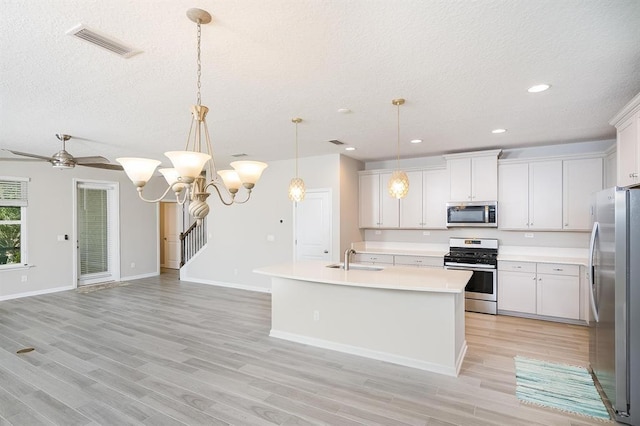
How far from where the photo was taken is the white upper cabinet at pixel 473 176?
5.45 m

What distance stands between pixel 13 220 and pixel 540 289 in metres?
9.35

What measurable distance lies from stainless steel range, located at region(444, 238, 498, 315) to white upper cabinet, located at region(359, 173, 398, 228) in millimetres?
1270

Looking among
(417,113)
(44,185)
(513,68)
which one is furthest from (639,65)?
(44,185)

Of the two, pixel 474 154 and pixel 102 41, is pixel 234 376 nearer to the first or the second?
pixel 102 41

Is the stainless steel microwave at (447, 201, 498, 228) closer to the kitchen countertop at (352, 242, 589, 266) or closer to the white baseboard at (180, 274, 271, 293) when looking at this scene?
the kitchen countertop at (352, 242, 589, 266)

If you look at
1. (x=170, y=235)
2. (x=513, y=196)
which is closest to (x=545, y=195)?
(x=513, y=196)

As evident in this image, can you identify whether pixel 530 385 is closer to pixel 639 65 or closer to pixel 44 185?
pixel 639 65

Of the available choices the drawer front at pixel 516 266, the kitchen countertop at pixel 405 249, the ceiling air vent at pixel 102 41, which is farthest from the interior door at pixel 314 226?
the ceiling air vent at pixel 102 41

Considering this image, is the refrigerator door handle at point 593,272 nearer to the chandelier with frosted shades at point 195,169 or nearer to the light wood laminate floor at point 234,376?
the light wood laminate floor at point 234,376

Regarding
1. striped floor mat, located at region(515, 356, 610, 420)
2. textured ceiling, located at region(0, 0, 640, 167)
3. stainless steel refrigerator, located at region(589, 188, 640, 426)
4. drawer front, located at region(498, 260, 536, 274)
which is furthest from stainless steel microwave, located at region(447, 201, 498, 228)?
stainless steel refrigerator, located at region(589, 188, 640, 426)

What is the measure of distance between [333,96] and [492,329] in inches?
147

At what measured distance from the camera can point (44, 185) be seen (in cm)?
682

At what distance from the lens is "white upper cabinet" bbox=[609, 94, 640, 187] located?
281 centimetres

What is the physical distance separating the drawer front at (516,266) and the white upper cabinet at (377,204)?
1876 millimetres
